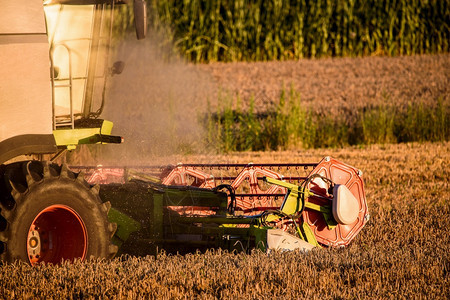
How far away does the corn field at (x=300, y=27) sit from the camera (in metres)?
21.3

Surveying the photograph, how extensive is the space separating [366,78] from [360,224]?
1290 cm

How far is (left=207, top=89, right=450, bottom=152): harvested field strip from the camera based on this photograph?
44.8 feet

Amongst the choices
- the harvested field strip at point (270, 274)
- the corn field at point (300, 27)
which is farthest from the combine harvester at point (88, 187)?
the corn field at point (300, 27)

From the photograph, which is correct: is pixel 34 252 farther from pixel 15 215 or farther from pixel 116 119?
pixel 116 119

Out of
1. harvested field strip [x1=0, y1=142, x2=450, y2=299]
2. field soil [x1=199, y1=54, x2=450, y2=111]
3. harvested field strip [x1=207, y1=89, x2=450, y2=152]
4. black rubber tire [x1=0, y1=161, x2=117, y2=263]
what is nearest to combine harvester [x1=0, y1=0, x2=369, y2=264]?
black rubber tire [x1=0, y1=161, x2=117, y2=263]

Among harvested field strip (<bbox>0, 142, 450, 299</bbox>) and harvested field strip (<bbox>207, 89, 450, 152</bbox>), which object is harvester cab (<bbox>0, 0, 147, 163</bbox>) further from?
harvested field strip (<bbox>207, 89, 450, 152</bbox>)

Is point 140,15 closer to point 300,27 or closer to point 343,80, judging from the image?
point 343,80

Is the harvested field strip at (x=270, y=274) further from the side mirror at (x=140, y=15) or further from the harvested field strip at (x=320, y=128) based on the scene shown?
the harvested field strip at (x=320, y=128)

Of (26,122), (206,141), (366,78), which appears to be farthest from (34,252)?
(366,78)

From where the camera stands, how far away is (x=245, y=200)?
7254mm

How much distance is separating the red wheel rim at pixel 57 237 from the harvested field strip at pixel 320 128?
314 inches

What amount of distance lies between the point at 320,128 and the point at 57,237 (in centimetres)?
958

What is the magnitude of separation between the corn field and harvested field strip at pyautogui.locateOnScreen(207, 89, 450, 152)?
715 cm

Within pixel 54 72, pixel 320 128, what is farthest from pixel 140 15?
pixel 320 128
